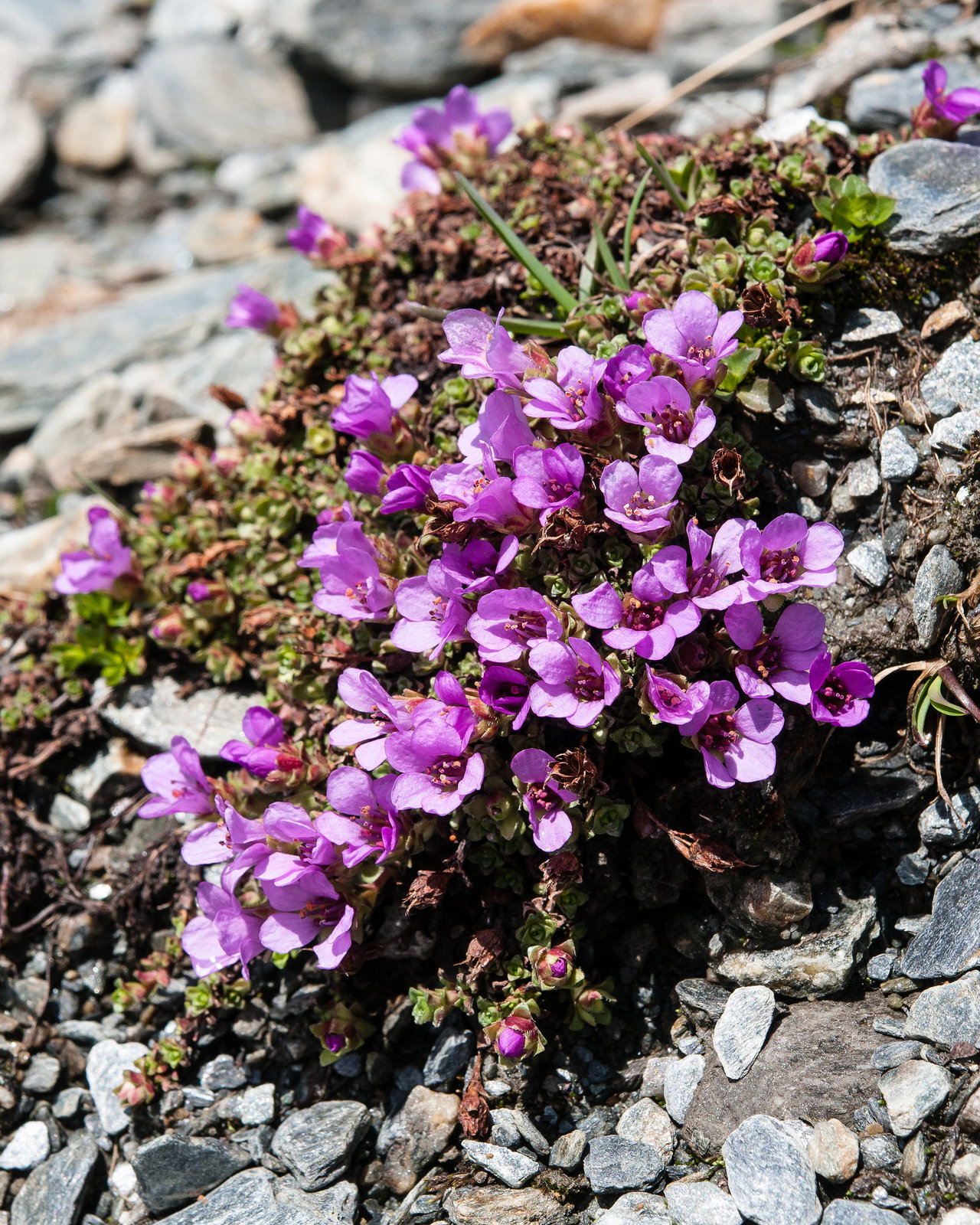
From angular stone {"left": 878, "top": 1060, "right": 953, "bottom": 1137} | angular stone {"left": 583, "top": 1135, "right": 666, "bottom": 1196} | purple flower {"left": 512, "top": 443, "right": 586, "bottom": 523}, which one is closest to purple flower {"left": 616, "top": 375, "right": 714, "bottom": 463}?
purple flower {"left": 512, "top": 443, "right": 586, "bottom": 523}

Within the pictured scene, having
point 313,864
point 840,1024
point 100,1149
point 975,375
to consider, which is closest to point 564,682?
point 313,864

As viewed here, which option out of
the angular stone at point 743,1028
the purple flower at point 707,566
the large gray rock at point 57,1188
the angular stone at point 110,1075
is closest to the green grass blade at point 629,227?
the purple flower at point 707,566

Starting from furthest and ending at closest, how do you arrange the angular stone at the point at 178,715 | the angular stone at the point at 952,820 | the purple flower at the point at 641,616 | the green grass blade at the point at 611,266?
the angular stone at the point at 178,715 < the green grass blade at the point at 611,266 < the angular stone at the point at 952,820 < the purple flower at the point at 641,616

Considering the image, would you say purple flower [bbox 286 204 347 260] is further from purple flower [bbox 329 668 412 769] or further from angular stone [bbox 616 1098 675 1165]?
angular stone [bbox 616 1098 675 1165]

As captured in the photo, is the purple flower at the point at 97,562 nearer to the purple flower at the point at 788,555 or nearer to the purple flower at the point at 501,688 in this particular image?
the purple flower at the point at 501,688

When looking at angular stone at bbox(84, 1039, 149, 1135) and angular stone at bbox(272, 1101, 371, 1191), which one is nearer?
angular stone at bbox(272, 1101, 371, 1191)

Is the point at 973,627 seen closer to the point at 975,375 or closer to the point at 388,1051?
the point at 975,375

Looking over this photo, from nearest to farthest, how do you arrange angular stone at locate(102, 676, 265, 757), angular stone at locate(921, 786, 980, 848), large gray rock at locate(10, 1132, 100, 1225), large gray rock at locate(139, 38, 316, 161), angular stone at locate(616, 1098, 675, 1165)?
angular stone at locate(616, 1098, 675, 1165)
angular stone at locate(921, 786, 980, 848)
large gray rock at locate(10, 1132, 100, 1225)
angular stone at locate(102, 676, 265, 757)
large gray rock at locate(139, 38, 316, 161)
